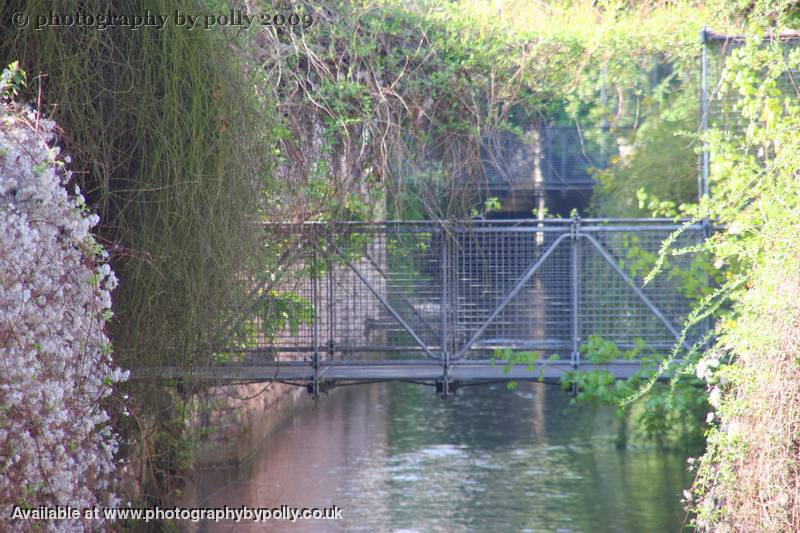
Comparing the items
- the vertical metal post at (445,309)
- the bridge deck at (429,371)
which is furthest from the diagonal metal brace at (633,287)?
the vertical metal post at (445,309)

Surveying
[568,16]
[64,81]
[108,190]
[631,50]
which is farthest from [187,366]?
[568,16]

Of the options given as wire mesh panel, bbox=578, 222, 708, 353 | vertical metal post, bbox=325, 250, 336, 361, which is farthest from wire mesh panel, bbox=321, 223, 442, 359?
wire mesh panel, bbox=578, 222, 708, 353

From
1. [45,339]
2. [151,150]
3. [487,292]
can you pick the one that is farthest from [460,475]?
[45,339]

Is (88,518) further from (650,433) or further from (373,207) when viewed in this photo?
(650,433)

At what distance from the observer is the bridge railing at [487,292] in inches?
259

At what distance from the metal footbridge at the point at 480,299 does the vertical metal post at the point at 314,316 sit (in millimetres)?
14

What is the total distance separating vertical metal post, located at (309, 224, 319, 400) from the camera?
6363mm

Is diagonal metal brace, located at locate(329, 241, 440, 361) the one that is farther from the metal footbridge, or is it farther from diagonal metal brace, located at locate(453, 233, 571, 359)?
diagonal metal brace, located at locate(453, 233, 571, 359)

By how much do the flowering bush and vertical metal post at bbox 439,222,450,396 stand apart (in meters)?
2.94

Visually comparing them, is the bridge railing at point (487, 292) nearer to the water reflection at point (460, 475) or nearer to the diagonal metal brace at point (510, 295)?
the diagonal metal brace at point (510, 295)

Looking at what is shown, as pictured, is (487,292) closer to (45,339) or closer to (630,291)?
(630,291)

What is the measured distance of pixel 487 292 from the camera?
6.70 meters

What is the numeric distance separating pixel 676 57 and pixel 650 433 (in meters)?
3.59

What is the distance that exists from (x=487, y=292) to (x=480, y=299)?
2.7 inches
